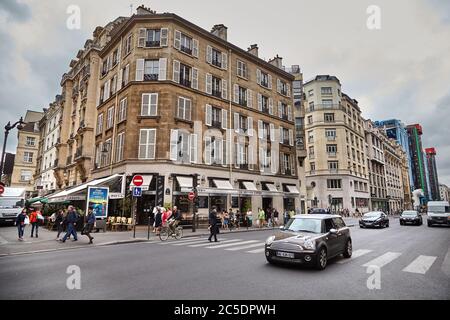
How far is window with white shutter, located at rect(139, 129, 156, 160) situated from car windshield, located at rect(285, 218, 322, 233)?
1535 centimetres

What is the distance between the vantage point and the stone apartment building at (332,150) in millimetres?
51094

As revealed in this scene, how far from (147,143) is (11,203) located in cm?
1327

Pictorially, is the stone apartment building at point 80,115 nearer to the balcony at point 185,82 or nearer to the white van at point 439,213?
the balcony at point 185,82

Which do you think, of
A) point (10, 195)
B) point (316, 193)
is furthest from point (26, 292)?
point (316, 193)

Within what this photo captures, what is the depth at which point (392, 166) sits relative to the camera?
8262 centimetres

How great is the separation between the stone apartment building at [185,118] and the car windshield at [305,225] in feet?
38.8

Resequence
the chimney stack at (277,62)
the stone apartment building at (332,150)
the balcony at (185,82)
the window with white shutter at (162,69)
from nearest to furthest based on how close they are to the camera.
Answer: the window with white shutter at (162,69) → the balcony at (185,82) → the chimney stack at (277,62) → the stone apartment building at (332,150)

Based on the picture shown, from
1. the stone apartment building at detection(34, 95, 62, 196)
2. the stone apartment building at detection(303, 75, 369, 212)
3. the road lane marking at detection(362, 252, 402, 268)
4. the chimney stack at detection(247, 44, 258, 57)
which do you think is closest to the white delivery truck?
the stone apartment building at detection(34, 95, 62, 196)

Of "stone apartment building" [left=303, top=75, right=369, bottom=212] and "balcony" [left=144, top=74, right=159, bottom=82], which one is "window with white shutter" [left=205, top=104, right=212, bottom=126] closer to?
"balcony" [left=144, top=74, right=159, bottom=82]

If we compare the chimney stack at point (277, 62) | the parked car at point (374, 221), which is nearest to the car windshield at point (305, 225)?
the parked car at point (374, 221)

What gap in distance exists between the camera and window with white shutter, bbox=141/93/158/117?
Result: 879 inches

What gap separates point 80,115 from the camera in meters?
32.0
